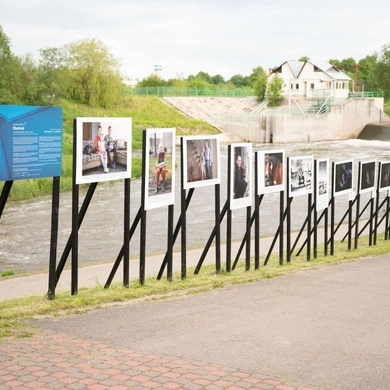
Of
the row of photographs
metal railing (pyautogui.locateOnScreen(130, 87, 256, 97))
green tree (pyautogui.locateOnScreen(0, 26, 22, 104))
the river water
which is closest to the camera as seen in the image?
the row of photographs

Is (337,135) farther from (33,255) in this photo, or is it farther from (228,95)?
(33,255)

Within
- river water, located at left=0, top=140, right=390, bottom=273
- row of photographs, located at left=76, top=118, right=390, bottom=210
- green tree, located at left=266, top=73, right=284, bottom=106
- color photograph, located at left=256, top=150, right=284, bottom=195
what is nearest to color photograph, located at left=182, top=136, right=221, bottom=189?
row of photographs, located at left=76, top=118, right=390, bottom=210

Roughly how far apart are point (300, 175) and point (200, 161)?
374 cm

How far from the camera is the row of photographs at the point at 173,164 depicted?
31.5 feet

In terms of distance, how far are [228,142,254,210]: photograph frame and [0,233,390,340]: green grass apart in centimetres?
124

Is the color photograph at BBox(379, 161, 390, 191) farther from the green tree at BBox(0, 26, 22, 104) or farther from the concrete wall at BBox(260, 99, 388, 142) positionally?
the concrete wall at BBox(260, 99, 388, 142)

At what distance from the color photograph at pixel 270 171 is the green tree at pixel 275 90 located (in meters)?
84.6

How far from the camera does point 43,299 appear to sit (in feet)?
31.6

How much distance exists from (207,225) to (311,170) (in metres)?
11.9

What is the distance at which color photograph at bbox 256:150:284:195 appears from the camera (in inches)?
520

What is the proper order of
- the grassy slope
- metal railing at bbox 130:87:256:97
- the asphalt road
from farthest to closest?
metal railing at bbox 130:87:256:97 < the grassy slope < the asphalt road

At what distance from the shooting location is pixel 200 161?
1158cm

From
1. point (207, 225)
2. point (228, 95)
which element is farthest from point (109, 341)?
point (228, 95)

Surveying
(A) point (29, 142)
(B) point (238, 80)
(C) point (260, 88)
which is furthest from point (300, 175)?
(B) point (238, 80)
